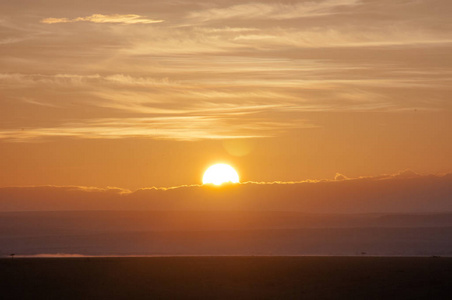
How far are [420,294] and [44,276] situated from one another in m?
17.8

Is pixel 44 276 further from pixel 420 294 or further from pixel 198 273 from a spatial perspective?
pixel 420 294

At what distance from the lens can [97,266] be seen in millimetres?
40250

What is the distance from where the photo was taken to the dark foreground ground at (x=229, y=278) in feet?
109

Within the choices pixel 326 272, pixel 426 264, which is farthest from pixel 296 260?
pixel 426 264

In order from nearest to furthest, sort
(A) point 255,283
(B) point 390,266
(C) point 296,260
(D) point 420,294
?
(D) point 420,294, (A) point 255,283, (B) point 390,266, (C) point 296,260

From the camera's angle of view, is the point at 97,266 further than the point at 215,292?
Yes

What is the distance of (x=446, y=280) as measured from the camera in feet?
112

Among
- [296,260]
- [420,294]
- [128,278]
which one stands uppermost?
[296,260]

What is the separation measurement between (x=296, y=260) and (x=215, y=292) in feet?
30.6

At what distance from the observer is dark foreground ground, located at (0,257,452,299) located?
3312 centimetres

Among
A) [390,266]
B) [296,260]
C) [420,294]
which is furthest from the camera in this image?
[296,260]

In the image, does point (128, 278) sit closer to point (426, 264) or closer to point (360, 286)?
point (360, 286)

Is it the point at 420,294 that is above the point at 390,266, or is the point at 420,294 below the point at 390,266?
below

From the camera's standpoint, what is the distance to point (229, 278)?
36.3 meters
